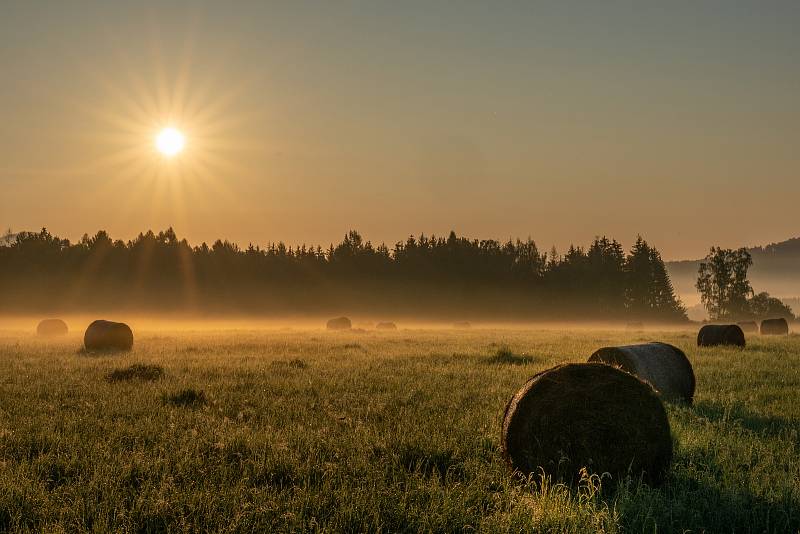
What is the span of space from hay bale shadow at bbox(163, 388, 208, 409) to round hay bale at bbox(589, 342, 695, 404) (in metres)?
8.29

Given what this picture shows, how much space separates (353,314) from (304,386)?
103 m

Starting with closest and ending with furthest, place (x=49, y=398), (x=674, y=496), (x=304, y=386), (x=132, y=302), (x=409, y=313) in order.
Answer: (x=674, y=496), (x=49, y=398), (x=304, y=386), (x=132, y=302), (x=409, y=313)

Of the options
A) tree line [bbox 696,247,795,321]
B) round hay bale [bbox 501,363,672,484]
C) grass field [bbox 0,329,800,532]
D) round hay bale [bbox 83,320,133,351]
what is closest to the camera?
grass field [bbox 0,329,800,532]

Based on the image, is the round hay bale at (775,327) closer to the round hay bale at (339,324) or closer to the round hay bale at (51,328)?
the round hay bale at (339,324)

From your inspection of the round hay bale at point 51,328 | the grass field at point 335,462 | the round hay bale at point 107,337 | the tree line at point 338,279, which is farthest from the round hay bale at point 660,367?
the tree line at point 338,279

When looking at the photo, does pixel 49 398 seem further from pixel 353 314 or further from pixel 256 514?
pixel 353 314

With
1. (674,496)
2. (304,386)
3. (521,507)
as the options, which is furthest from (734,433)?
(304,386)

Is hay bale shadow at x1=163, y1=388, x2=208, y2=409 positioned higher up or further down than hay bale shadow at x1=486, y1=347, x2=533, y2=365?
higher up

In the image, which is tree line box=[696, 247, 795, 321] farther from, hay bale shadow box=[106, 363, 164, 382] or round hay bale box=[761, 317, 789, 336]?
hay bale shadow box=[106, 363, 164, 382]

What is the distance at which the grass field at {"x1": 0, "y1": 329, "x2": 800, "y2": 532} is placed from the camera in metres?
5.34

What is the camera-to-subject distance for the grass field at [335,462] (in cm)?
534

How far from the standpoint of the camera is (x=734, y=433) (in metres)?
8.70

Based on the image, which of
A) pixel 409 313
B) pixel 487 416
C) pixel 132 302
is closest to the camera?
pixel 487 416

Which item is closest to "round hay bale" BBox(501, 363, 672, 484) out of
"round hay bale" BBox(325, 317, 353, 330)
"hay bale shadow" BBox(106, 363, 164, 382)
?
"hay bale shadow" BBox(106, 363, 164, 382)
